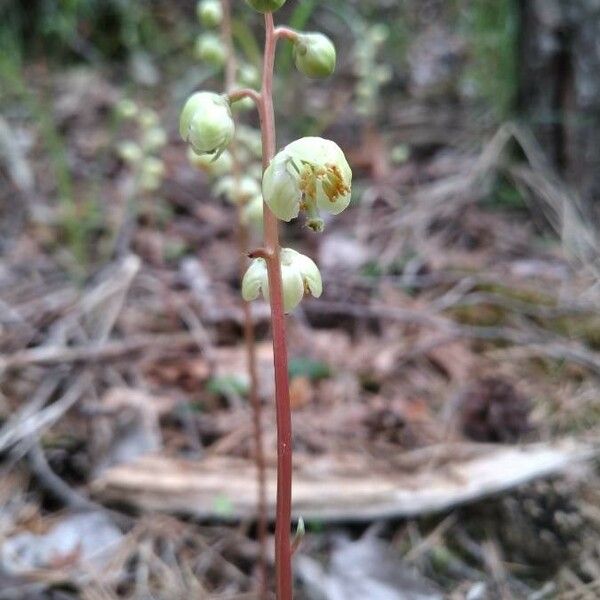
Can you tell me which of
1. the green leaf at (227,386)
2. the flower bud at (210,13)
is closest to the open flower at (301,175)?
the flower bud at (210,13)

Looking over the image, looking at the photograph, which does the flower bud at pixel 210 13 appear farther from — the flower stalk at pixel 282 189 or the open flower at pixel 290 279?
the open flower at pixel 290 279

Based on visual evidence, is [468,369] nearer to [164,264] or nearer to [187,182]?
[164,264]

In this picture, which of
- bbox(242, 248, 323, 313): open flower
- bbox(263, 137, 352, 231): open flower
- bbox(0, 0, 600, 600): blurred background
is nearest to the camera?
bbox(263, 137, 352, 231): open flower

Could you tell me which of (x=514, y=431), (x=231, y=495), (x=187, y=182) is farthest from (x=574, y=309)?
(x=187, y=182)

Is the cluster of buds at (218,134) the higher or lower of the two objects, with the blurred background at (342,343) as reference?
higher

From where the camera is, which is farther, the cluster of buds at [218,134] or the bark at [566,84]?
the bark at [566,84]

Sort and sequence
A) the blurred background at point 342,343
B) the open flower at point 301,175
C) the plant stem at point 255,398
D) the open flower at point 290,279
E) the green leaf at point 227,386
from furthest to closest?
the green leaf at point 227,386 → the blurred background at point 342,343 → the plant stem at point 255,398 → the open flower at point 290,279 → the open flower at point 301,175

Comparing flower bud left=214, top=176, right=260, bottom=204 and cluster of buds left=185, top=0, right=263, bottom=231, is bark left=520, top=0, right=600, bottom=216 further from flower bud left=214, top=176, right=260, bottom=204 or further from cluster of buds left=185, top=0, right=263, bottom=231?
flower bud left=214, top=176, right=260, bottom=204

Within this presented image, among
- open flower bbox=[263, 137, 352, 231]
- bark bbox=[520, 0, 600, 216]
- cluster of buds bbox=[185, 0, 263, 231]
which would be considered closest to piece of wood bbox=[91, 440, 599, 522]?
cluster of buds bbox=[185, 0, 263, 231]
